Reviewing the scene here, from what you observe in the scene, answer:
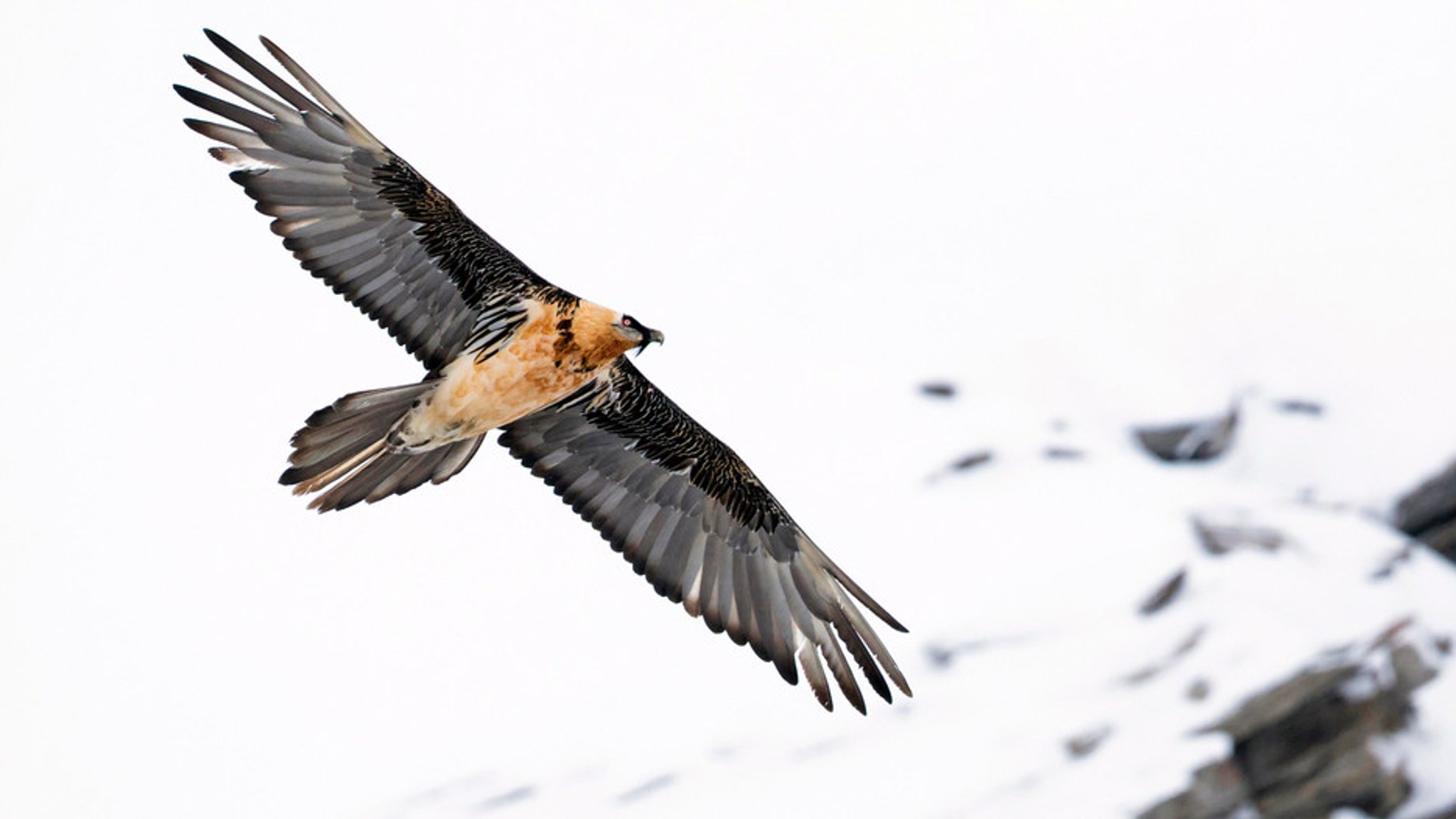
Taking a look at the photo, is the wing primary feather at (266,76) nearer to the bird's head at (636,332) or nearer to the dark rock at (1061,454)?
the bird's head at (636,332)

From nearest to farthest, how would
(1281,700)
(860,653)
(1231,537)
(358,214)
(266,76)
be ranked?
(266,76) → (358,214) → (860,653) → (1281,700) → (1231,537)

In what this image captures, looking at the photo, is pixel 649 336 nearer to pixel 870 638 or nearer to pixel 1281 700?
pixel 870 638

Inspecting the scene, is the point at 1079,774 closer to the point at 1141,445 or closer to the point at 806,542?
the point at 1141,445

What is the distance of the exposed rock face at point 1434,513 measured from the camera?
1483 cm

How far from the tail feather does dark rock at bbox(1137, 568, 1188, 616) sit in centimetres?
708

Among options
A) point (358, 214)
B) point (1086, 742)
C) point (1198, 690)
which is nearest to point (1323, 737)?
point (1198, 690)

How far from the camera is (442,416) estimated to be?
8.26 metres

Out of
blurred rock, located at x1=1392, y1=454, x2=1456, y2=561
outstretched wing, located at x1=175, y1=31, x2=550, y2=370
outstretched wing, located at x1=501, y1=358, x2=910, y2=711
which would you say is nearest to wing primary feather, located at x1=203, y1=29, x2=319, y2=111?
outstretched wing, located at x1=175, y1=31, x2=550, y2=370

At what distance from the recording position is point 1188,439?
49.8 ft

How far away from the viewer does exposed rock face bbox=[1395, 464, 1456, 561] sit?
1483 centimetres

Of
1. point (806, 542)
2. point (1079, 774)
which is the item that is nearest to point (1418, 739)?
point (1079, 774)

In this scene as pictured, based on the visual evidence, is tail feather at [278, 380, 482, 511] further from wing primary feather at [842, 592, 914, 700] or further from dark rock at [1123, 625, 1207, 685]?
dark rock at [1123, 625, 1207, 685]

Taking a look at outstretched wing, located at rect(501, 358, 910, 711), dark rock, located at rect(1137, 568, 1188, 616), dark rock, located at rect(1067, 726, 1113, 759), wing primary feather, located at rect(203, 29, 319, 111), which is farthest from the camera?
dark rock, located at rect(1137, 568, 1188, 616)

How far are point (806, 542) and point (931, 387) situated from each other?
6.62 metres
